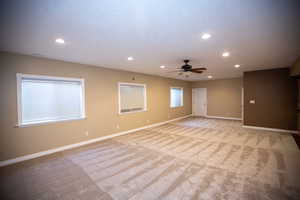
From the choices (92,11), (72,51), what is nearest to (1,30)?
(72,51)

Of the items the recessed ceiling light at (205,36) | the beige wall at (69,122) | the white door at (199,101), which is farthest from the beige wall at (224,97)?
the recessed ceiling light at (205,36)

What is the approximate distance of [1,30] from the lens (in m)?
2.11

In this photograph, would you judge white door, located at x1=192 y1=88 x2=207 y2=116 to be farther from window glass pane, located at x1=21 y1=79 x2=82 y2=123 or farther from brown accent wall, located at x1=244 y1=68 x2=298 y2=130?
window glass pane, located at x1=21 y1=79 x2=82 y2=123

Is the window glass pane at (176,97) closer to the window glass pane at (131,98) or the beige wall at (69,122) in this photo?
the beige wall at (69,122)

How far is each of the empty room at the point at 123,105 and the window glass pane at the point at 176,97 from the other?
3.23m

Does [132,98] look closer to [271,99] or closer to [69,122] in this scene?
[69,122]

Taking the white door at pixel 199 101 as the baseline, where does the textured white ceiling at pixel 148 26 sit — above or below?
above

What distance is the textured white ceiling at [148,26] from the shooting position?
63.7 inches

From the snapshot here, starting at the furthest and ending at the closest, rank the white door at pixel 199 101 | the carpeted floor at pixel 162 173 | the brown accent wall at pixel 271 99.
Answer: the white door at pixel 199 101 → the brown accent wall at pixel 271 99 → the carpeted floor at pixel 162 173

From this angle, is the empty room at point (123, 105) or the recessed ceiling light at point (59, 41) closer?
the empty room at point (123, 105)

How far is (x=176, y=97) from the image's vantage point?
28.0 ft

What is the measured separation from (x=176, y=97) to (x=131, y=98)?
366 centimetres

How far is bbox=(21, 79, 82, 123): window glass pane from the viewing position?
3396 millimetres

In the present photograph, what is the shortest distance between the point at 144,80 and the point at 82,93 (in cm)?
284
